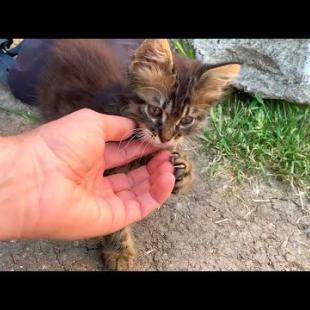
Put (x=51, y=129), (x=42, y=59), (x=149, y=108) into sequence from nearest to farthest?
(x=51, y=129) → (x=149, y=108) → (x=42, y=59)

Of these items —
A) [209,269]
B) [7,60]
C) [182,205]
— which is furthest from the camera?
[7,60]

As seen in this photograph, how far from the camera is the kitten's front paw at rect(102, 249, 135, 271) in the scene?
2572mm

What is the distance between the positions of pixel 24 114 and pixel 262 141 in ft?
4.60

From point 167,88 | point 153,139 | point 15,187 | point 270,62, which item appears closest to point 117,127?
point 153,139

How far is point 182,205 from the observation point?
293 centimetres

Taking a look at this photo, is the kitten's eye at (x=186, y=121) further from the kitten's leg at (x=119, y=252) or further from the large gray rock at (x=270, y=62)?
the large gray rock at (x=270, y=62)

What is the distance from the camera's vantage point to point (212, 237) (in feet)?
9.12

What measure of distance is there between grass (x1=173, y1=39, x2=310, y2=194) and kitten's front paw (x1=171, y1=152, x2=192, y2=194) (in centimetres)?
49

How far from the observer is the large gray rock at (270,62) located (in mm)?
3346

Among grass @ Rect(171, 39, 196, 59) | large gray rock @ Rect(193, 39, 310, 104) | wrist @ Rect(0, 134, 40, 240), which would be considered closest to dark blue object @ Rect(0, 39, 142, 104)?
grass @ Rect(171, 39, 196, 59)

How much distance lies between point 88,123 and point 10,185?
389 mm

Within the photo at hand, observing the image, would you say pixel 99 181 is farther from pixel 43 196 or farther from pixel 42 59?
pixel 42 59

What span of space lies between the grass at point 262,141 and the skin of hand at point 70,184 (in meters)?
0.76

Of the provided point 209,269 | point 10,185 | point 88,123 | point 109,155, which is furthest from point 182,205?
point 10,185
